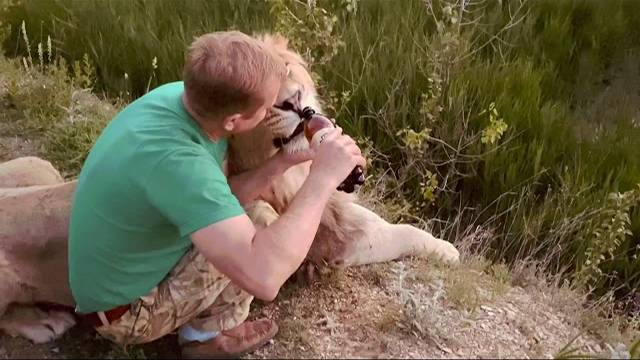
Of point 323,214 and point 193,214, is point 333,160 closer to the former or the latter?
point 193,214

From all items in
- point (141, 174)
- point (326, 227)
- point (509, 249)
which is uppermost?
point (141, 174)

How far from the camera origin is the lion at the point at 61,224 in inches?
117

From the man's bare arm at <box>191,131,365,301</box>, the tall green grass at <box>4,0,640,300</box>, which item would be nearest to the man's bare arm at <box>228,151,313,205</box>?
the man's bare arm at <box>191,131,365,301</box>

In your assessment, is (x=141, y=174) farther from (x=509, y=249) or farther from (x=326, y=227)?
(x=509, y=249)

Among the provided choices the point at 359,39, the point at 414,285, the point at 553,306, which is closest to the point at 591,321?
the point at 553,306

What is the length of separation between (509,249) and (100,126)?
206 cm

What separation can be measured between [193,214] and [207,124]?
34 centimetres

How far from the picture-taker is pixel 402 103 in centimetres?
506

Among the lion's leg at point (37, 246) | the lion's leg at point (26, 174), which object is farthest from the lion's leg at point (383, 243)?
the lion's leg at point (26, 174)

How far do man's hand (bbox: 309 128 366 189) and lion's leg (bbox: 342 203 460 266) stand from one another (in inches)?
30.1

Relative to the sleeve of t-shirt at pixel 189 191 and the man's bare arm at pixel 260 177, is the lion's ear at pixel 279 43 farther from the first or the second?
the sleeve of t-shirt at pixel 189 191

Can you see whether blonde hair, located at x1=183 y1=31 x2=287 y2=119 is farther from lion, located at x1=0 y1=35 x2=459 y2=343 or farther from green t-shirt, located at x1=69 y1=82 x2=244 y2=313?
lion, located at x1=0 y1=35 x2=459 y2=343

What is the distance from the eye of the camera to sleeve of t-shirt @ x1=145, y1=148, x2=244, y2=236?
246cm

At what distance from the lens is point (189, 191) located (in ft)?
8.10
